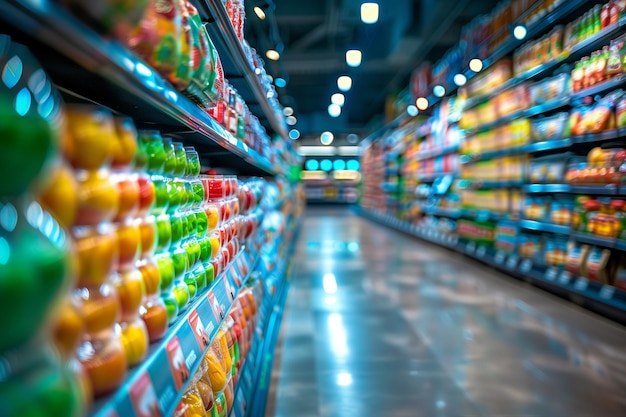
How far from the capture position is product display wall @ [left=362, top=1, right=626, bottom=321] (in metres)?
3.89

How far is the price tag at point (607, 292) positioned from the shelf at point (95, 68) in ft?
11.2

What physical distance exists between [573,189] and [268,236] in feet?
8.80

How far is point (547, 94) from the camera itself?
4.81 m

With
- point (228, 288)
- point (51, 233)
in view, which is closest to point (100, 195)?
point (51, 233)

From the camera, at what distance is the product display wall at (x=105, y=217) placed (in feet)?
1.78

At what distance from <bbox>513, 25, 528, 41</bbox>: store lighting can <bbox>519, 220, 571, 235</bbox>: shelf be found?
186 cm

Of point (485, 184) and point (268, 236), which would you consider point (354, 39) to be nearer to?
point (485, 184)

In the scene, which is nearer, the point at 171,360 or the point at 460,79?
the point at 171,360

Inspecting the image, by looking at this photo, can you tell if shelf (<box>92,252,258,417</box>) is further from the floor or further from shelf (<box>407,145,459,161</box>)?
shelf (<box>407,145,459,161</box>)

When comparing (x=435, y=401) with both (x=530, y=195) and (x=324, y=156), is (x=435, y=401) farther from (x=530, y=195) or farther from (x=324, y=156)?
(x=324, y=156)

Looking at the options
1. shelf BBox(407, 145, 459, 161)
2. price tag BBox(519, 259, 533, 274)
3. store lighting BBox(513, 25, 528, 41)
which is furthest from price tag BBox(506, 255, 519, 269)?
shelf BBox(407, 145, 459, 161)

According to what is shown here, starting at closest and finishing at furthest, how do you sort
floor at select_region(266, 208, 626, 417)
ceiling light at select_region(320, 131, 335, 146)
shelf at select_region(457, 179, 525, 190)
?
floor at select_region(266, 208, 626, 417) → shelf at select_region(457, 179, 525, 190) → ceiling light at select_region(320, 131, 335, 146)

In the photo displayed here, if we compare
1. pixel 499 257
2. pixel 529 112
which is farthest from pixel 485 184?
pixel 529 112

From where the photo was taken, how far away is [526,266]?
16.9 feet
